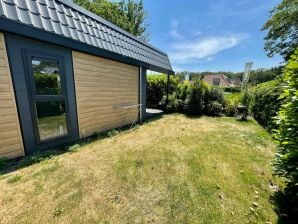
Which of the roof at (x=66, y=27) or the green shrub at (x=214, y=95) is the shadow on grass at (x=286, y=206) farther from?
the green shrub at (x=214, y=95)

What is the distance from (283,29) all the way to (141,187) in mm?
21398

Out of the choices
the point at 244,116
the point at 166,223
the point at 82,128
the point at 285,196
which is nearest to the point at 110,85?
the point at 82,128

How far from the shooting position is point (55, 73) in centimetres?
355

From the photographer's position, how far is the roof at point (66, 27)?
2.63 m

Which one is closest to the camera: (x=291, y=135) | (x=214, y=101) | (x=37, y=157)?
(x=291, y=135)

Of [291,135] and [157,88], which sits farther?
[157,88]

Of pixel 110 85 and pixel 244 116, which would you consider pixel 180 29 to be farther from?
pixel 110 85

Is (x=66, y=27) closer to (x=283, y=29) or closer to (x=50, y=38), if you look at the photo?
(x=50, y=38)

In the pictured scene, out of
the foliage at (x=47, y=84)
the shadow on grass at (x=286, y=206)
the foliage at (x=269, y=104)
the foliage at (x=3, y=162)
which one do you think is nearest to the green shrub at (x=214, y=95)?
the foliage at (x=269, y=104)

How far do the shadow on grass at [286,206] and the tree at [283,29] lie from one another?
17.7m

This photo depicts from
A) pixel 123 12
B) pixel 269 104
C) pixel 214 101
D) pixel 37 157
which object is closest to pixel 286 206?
pixel 37 157

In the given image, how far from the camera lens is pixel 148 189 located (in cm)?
235

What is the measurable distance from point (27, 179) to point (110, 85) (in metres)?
3.42

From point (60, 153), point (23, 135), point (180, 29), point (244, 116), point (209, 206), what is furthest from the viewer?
point (180, 29)
